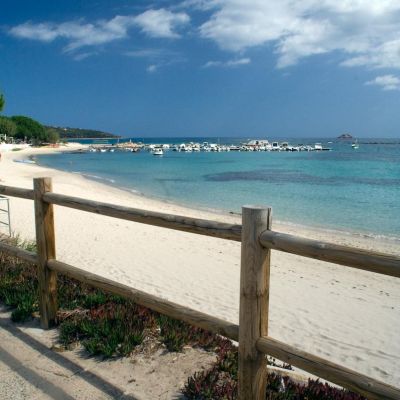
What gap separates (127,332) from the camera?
373 cm

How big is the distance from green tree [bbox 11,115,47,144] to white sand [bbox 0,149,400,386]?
115159mm

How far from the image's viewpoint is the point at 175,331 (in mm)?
3846

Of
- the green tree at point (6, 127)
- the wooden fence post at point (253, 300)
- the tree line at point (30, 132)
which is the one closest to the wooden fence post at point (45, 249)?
the wooden fence post at point (253, 300)

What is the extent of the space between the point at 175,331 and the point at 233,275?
4650 mm

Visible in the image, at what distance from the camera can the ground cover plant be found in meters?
3.09

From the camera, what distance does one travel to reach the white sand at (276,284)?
18.3 ft

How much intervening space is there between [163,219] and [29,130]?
127888mm

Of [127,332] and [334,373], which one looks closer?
[334,373]

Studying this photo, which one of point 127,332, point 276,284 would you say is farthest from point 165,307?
point 276,284

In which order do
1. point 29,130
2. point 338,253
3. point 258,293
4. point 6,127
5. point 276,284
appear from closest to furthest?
point 338,253
point 258,293
point 276,284
point 6,127
point 29,130

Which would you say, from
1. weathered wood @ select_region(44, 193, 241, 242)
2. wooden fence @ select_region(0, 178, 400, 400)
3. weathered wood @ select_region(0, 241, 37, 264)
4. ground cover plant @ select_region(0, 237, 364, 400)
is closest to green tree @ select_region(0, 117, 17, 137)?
ground cover plant @ select_region(0, 237, 364, 400)

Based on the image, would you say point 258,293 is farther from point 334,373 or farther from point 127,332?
point 127,332

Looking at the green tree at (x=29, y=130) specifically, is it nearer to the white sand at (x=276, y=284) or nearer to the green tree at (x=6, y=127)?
the green tree at (x=6, y=127)

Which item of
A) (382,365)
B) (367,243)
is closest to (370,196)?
(367,243)
